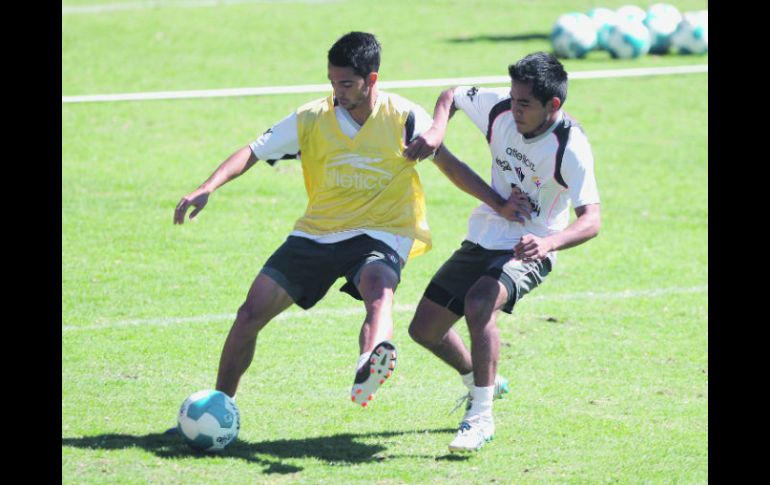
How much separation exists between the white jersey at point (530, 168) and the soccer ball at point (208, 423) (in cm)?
203

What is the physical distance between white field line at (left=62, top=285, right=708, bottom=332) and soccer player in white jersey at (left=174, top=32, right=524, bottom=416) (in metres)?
2.86

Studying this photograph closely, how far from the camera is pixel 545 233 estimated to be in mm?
8070

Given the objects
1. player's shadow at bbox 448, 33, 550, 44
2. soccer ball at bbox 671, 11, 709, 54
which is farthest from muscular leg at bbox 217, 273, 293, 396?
soccer ball at bbox 671, 11, 709, 54

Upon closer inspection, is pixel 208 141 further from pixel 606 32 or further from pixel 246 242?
pixel 606 32

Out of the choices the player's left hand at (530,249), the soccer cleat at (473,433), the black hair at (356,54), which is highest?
the black hair at (356,54)

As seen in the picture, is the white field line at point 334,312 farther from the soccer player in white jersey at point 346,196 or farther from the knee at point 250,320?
the knee at point 250,320

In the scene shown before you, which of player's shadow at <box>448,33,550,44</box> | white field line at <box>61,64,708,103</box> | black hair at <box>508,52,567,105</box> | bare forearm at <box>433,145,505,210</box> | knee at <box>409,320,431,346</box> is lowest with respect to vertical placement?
knee at <box>409,320,431,346</box>

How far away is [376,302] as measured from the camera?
7500mm

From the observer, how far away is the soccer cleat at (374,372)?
6957 millimetres

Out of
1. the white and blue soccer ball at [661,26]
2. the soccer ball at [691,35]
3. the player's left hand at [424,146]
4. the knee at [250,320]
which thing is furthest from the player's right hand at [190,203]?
the soccer ball at [691,35]

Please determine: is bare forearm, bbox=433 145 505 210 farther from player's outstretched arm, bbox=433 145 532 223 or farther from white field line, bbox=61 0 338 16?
white field line, bbox=61 0 338 16

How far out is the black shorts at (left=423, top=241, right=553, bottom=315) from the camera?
309 inches

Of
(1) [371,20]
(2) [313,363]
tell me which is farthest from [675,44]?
(2) [313,363]

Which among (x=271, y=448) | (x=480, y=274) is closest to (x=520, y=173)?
(x=480, y=274)
